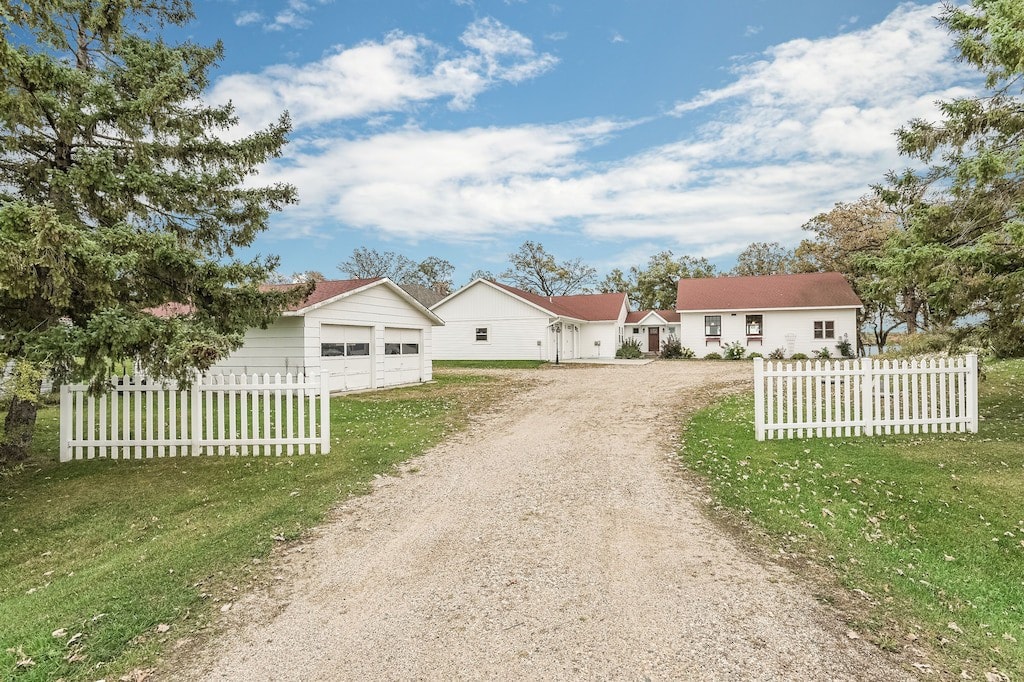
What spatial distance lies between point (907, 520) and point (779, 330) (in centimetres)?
2832

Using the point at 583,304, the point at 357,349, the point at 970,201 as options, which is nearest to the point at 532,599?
the point at 970,201

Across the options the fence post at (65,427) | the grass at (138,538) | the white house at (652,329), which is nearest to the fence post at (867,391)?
the grass at (138,538)

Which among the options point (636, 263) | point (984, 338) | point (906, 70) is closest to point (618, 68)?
point (906, 70)

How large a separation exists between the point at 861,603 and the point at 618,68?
17.8 meters

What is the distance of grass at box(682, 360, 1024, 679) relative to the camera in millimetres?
3314

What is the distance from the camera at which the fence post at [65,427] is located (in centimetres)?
762

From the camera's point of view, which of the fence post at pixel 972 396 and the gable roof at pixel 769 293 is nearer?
the fence post at pixel 972 396

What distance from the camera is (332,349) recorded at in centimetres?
1609

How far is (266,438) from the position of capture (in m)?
8.02

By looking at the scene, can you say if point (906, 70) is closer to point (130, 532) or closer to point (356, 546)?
point (356, 546)

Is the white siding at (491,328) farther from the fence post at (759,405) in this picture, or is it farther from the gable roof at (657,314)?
the fence post at (759,405)

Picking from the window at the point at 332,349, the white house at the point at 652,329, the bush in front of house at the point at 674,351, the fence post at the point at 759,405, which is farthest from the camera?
the white house at the point at 652,329

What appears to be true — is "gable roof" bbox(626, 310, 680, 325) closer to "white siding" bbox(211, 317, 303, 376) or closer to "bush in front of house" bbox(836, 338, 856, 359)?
"bush in front of house" bbox(836, 338, 856, 359)

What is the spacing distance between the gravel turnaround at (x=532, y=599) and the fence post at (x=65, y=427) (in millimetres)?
5116
